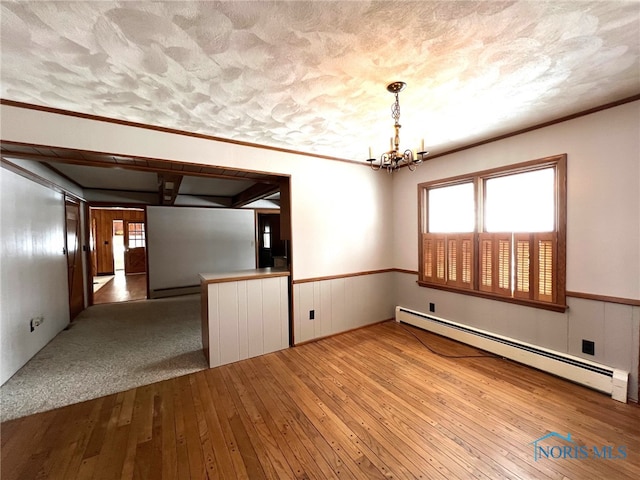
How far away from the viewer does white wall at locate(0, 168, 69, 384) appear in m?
2.47

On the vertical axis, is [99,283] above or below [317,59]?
below

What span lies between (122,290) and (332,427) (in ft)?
23.5

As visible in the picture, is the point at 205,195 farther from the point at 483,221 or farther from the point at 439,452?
the point at 439,452

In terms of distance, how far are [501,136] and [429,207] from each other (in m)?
1.21

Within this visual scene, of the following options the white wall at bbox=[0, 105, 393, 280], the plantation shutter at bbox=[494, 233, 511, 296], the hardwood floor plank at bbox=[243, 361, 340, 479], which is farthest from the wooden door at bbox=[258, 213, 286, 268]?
the plantation shutter at bbox=[494, 233, 511, 296]

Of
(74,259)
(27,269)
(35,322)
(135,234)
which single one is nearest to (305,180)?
(27,269)

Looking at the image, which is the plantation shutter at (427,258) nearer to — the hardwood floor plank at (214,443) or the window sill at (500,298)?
the window sill at (500,298)

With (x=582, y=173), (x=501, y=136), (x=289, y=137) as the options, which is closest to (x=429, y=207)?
(x=501, y=136)

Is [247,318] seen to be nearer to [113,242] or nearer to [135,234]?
[135,234]

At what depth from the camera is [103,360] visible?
2914mm

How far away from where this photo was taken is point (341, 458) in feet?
5.20

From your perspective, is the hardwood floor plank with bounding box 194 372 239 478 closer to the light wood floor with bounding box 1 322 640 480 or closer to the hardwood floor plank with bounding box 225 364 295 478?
the light wood floor with bounding box 1 322 640 480

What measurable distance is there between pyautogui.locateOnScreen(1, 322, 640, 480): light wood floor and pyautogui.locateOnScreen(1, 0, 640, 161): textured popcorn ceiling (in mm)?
2425

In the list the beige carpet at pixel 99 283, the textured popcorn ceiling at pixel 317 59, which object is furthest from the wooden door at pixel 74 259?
the textured popcorn ceiling at pixel 317 59
